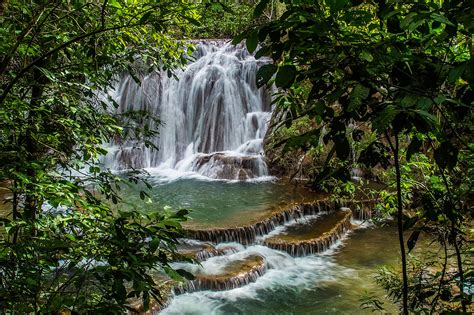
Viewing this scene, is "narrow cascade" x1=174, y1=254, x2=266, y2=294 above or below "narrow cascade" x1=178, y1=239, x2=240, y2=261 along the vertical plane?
below

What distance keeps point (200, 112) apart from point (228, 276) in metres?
10.0

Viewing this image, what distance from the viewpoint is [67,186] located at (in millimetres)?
2053

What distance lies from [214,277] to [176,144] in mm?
9595

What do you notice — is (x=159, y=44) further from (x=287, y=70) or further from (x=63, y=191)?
(x=287, y=70)

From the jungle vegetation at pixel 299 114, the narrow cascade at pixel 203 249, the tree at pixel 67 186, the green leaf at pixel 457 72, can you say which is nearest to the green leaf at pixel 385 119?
the jungle vegetation at pixel 299 114

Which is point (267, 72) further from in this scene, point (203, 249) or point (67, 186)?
point (203, 249)

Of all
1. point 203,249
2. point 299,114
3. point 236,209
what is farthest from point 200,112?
point 299,114

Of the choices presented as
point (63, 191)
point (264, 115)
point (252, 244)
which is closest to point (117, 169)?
point (264, 115)

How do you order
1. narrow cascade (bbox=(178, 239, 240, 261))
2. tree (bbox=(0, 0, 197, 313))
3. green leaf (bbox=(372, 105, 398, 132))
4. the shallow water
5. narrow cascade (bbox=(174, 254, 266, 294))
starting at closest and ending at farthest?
1. green leaf (bbox=(372, 105, 398, 132))
2. tree (bbox=(0, 0, 197, 313))
3. narrow cascade (bbox=(174, 254, 266, 294))
4. narrow cascade (bbox=(178, 239, 240, 261))
5. the shallow water

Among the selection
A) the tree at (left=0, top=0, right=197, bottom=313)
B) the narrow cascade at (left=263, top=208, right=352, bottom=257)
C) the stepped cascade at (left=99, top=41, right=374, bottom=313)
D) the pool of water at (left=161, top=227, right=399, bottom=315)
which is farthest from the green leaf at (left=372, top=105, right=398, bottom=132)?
the narrow cascade at (left=263, top=208, right=352, bottom=257)

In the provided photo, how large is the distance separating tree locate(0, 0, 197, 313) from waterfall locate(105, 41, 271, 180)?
34.9 ft

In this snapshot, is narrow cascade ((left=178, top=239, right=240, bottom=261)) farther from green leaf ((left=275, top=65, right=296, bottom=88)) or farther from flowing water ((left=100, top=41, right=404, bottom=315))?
green leaf ((left=275, top=65, right=296, bottom=88))

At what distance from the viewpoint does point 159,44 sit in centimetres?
355

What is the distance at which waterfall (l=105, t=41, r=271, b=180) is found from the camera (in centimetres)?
1446
